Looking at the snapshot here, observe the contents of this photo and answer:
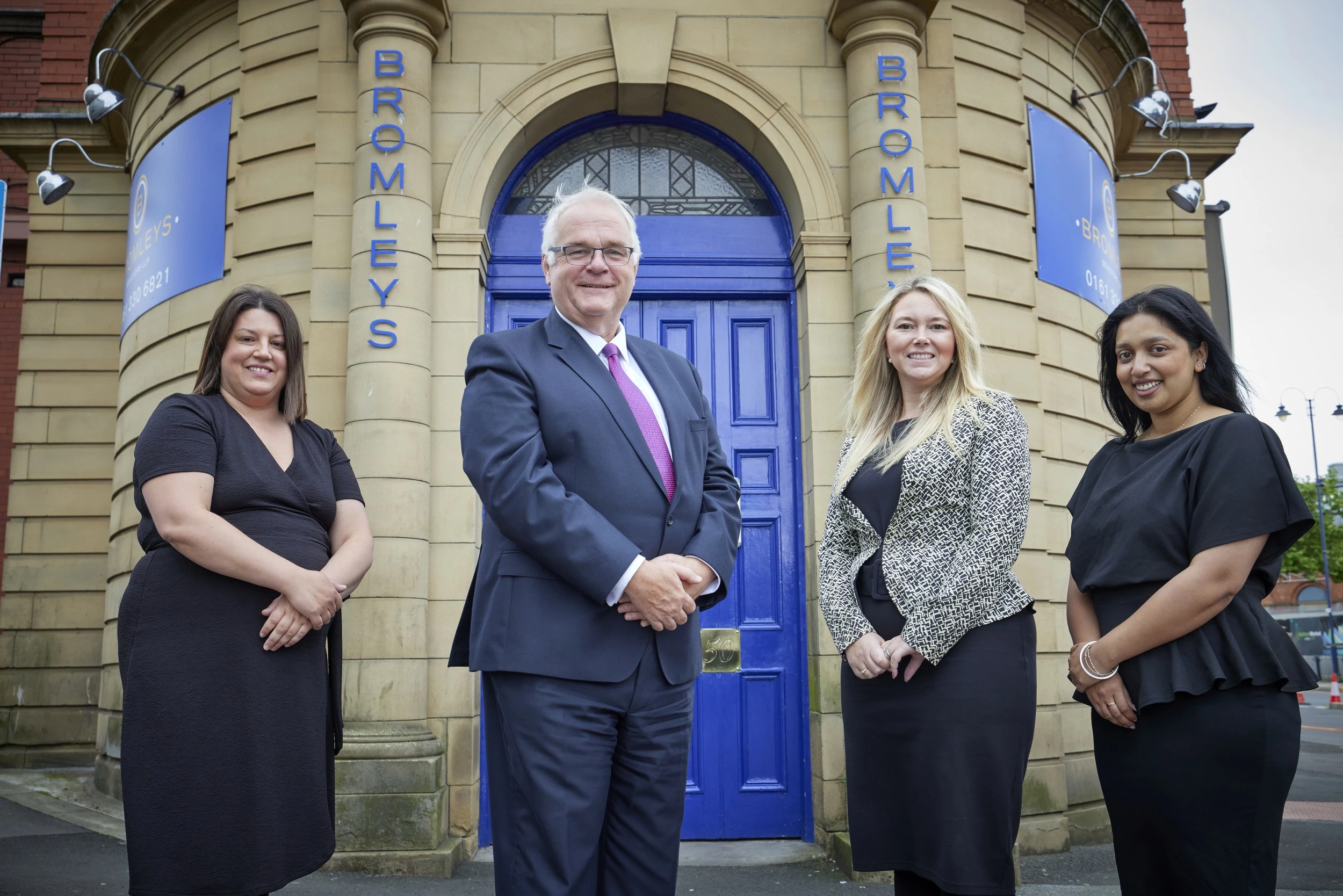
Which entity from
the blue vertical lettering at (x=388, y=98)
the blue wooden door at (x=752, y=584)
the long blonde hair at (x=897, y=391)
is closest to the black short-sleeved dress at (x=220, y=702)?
the long blonde hair at (x=897, y=391)

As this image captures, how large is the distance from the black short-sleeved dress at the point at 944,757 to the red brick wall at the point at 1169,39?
8809 mm

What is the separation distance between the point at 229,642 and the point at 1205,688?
256 cm

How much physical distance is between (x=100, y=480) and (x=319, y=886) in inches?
222

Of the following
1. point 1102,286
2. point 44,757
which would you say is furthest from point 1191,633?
point 44,757

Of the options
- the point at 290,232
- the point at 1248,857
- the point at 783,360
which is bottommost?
the point at 1248,857

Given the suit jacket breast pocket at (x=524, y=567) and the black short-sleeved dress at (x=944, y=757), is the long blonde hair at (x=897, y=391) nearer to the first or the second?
the black short-sleeved dress at (x=944, y=757)

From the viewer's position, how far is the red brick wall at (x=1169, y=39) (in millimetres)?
9648

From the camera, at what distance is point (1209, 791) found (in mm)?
2527

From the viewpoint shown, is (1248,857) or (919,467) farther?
(919,467)

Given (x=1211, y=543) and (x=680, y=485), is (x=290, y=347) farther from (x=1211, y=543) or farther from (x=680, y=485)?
(x=1211, y=543)

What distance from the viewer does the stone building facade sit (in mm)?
5496

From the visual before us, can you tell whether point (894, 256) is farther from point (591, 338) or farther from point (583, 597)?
point (583, 597)

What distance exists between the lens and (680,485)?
259 cm

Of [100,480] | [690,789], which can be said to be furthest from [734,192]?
[100,480]
